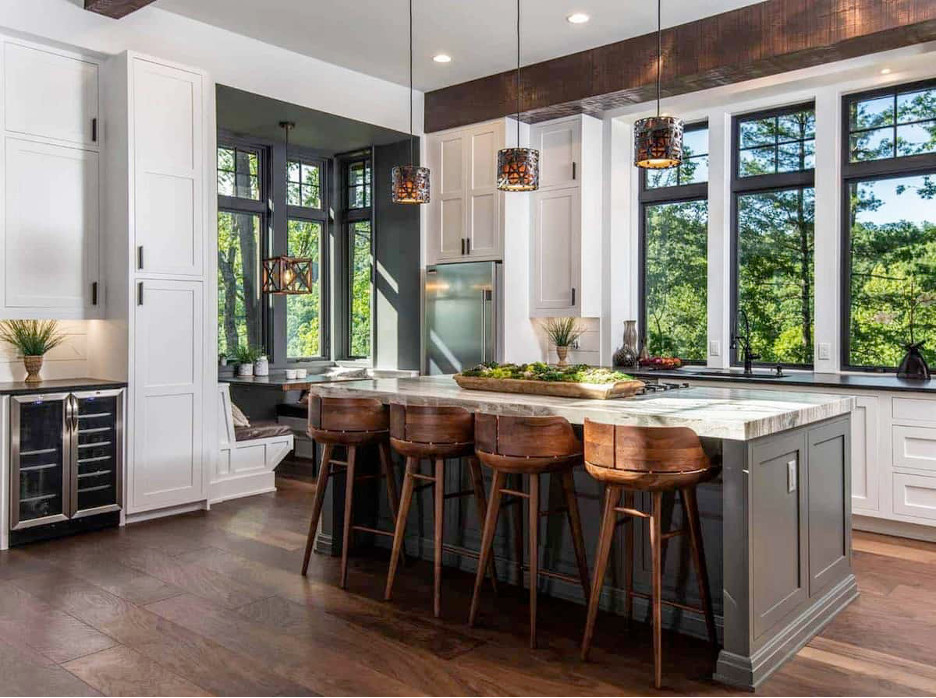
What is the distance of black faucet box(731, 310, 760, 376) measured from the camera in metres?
5.66

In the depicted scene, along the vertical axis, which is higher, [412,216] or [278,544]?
→ [412,216]

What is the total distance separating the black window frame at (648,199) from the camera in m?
6.21

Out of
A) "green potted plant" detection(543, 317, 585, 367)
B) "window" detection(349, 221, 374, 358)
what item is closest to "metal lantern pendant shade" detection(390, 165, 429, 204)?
"green potted plant" detection(543, 317, 585, 367)

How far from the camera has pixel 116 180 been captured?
193 inches

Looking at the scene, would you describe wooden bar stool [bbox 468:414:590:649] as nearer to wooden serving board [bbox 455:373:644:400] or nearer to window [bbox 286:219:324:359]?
wooden serving board [bbox 455:373:644:400]

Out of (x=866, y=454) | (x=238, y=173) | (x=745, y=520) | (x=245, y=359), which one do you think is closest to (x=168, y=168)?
(x=238, y=173)

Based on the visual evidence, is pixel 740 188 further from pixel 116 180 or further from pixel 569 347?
pixel 116 180

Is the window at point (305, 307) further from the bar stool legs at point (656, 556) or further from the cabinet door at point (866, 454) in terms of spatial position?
the bar stool legs at point (656, 556)

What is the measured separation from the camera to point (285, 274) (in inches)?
244

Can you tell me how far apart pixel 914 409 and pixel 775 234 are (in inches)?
71.8

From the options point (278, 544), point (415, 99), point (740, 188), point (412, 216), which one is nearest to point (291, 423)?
point (412, 216)

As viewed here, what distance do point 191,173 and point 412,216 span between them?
2264 millimetres

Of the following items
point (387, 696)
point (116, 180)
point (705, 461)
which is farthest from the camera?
point (116, 180)

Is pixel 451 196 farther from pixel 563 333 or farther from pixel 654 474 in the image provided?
pixel 654 474
